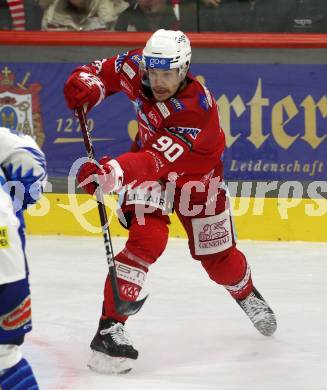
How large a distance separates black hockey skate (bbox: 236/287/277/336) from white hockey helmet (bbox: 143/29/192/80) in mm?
969

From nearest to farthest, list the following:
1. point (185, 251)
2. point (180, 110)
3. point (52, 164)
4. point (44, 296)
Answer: point (180, 110) → point (44, 296) → point (185, 251) → point (52, 164)

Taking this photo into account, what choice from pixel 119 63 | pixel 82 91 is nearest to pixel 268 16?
pixel 119 63

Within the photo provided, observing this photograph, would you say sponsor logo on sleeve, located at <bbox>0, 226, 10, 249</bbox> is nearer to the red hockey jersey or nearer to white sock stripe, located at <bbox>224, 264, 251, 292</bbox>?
the red hockey jersey

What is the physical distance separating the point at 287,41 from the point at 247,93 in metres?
0.34

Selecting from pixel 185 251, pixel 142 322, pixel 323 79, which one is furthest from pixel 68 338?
pixel 323 79

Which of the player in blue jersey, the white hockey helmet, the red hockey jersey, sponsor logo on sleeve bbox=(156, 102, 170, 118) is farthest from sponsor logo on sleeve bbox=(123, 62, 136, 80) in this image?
the player in blue jersey

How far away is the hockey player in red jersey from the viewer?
387cm

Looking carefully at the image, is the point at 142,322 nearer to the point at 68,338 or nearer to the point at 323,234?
Answer: the point at 68,338

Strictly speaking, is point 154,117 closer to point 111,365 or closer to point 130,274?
point 130,274

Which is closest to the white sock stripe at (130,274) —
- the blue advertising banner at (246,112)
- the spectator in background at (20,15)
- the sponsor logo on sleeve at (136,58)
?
the sponsor logo on sleeve at (136,58)

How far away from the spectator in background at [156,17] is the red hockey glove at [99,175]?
2.56 m

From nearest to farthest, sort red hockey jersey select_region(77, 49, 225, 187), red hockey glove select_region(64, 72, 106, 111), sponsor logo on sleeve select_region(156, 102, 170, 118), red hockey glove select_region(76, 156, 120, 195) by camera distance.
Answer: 1. red hockey glove select_region(76, 156, 120, 195)
2. red hockey jersey select_region(77, 49, 225, 187)
3. sponsor logo on sleeve select_region(156, 102, 170, 118)
4. red hockey glove select_region(64, 72, 106, 111)

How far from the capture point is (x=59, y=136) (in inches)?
243

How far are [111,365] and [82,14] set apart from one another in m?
2.73
